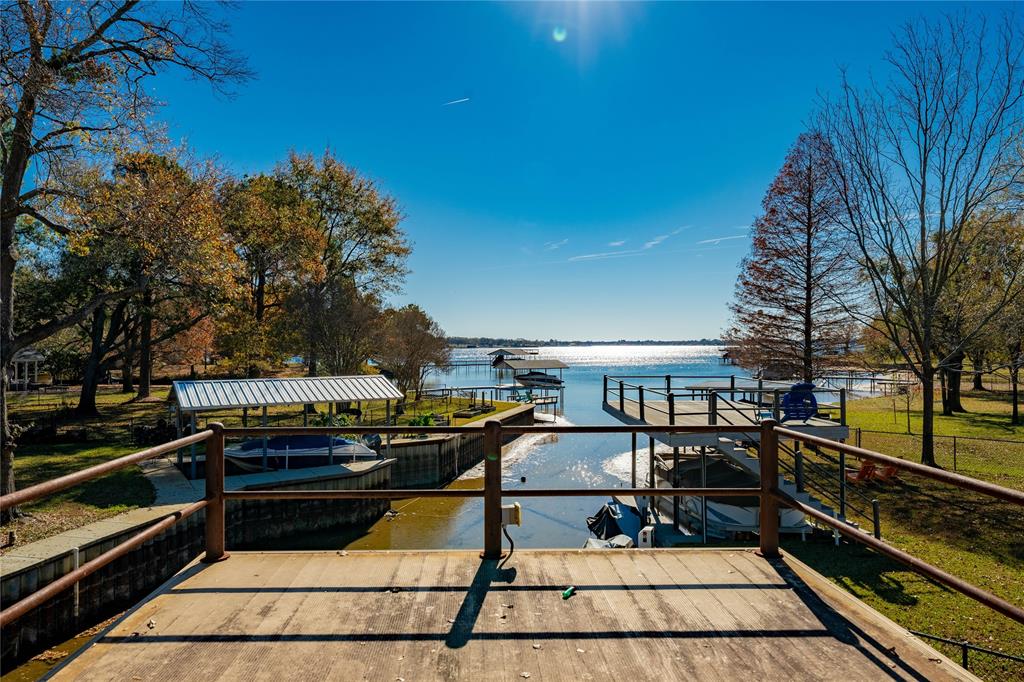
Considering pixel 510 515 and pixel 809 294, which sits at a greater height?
pixel 809 294

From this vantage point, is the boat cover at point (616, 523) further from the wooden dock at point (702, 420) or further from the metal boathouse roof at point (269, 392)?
the metal boathouse roof at point (269, 392)

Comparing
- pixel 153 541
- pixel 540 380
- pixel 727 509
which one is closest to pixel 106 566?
pixel 153 541

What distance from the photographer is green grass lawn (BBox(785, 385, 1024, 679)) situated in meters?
7.73

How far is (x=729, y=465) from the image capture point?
15.0 m

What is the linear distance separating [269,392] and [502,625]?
647 inches

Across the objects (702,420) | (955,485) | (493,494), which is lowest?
(702,420)

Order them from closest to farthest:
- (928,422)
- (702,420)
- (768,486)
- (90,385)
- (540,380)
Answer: (768,486), (702,420), (928,422), (90,385), (540,380)

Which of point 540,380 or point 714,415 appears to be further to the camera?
point 540,380

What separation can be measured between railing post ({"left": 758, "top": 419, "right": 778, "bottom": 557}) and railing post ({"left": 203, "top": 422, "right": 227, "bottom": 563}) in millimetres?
4175

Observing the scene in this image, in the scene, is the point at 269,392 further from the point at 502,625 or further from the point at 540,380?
the point at 540,380

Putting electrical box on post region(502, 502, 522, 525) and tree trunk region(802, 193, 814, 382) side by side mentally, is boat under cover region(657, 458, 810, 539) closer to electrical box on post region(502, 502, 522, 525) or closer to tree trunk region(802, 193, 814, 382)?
tree trunk region(802, 193, 814, 382)

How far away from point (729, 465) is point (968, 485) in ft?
43.2

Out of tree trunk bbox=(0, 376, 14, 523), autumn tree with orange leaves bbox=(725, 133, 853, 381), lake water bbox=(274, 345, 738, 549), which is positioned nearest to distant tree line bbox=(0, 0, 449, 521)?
tree trunk bbox=(0, 376, 14, 523)

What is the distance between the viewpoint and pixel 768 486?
424cm
